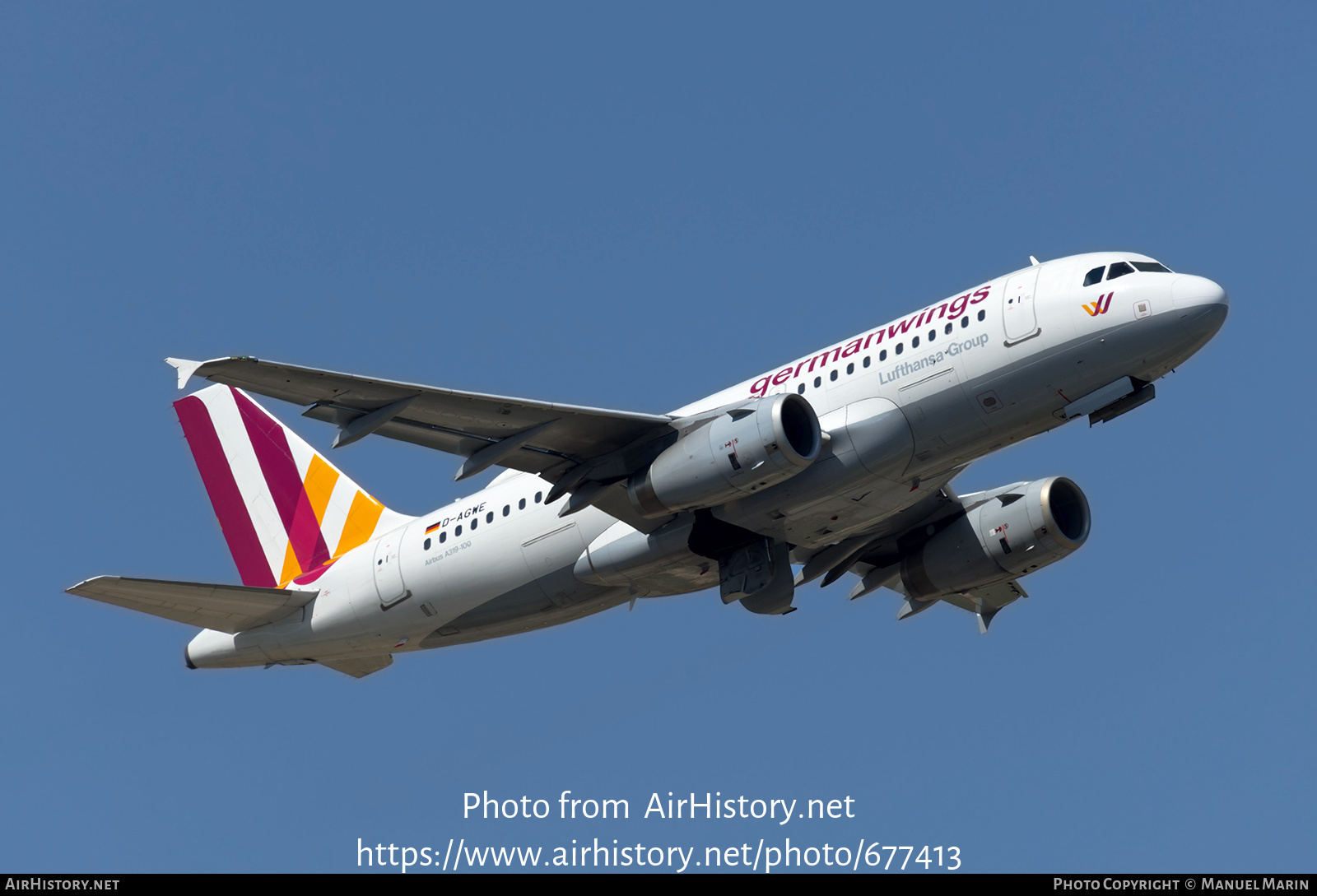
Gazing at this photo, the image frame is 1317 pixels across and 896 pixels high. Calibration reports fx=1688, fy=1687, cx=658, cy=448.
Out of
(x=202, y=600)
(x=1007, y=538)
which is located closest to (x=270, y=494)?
(x=202, y=600)

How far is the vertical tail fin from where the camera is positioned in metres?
42.4

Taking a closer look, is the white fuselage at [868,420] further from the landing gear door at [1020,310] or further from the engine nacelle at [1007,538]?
the engine nacelle at [1007,538]

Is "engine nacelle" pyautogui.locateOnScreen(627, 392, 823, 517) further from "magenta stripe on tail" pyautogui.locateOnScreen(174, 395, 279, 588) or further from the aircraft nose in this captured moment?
"magenta stripe on tail" pyautogui.locateOnScreen(174, 395, 279, 588)

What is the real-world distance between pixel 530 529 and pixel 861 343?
865 centimetres

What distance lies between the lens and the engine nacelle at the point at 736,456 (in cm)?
3281

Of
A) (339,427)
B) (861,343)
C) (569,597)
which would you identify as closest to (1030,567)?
(861,343)

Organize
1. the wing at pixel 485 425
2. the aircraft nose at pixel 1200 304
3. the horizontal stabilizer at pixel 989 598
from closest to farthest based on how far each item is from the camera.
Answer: the wing at pixel 485 425, the aircraft nose at pixel 1200 304, the horizontal stabilizer at pixel 989 598

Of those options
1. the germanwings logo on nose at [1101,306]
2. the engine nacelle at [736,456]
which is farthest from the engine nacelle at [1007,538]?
the engine nacelle at [736,456]

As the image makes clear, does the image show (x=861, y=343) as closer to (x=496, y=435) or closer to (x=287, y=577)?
(x=496, y=435)

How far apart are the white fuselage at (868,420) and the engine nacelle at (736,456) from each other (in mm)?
1009

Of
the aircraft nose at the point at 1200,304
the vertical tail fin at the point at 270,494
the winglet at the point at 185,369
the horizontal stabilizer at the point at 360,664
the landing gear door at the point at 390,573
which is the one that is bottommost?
the winglet at the point at 185,369

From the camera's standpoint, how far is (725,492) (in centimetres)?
3350

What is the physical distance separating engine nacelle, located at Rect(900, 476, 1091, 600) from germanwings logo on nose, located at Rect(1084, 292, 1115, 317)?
694 centimetres
